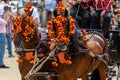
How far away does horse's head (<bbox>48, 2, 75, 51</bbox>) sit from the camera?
7.36 meters

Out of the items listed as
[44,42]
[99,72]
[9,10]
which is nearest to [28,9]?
[44,42]

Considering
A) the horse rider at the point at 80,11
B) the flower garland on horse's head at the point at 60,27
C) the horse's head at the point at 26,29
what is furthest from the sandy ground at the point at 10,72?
the flower garland on horse's head at the point at 60,27

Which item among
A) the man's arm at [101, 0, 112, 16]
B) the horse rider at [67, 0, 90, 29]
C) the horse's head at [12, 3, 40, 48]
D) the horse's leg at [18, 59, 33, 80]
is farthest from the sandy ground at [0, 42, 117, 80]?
the horse's head at [12, 3, 40, 48]

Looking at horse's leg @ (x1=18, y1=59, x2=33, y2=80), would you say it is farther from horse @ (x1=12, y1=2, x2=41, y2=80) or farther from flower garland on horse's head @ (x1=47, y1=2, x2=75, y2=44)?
flower garland on horse's head @ (x1=47, y1=2, x2=75, y2=44)

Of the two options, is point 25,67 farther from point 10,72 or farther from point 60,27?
point 10,72

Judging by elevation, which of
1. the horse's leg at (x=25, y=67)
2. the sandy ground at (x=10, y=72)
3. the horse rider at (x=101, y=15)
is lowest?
the sandy ground at (x=10, y=72)

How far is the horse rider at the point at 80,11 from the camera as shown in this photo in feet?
35.3

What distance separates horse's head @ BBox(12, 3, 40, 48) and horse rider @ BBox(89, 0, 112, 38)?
2.79 meters

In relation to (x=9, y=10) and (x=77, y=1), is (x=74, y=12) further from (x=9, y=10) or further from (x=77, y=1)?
(x=9, y=10)

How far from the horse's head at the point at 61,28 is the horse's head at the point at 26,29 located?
44 centimetres

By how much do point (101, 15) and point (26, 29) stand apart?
9.95 ft

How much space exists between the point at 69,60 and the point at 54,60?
25cm

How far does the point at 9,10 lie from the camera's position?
14656 mm

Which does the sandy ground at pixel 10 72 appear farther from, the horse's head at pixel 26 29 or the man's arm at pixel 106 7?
the horse's head at pixel 26 29
